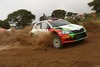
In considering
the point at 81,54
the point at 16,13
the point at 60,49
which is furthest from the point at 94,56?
the point at 16,13

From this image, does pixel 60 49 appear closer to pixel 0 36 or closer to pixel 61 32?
pixel 61 32

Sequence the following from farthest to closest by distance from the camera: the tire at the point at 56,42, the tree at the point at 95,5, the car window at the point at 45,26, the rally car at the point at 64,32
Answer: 1. the tree at the point at 95,5
2. the car window at the point at 45,26
3. the tire at the point at 56,42
4. the rally car at the point at 64,32

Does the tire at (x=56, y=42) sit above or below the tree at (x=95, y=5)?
below

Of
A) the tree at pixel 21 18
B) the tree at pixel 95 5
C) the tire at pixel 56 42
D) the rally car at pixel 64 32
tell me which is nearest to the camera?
the rally car at pixel 64 32

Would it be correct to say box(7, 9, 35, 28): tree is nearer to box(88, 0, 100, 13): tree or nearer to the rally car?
box(88, 0, 100, 13): tree

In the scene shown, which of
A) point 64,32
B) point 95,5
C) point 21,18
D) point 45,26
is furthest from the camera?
point 95,5

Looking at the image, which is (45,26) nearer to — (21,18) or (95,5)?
(21,18)

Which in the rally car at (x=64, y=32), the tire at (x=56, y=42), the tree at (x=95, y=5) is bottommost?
the tire at (x=56, y=42)

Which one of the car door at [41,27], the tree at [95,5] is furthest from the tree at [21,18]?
the car door at [41,27]

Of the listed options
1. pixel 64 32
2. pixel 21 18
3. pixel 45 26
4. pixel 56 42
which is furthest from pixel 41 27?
pixel 21 18

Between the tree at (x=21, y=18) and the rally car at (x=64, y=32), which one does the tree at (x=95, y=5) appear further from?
the rally car at (x=64, y=32)

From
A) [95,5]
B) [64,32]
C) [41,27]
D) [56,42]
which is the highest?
[95,5]

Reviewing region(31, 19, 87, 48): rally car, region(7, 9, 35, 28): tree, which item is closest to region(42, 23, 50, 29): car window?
region(31, 19, 87, 48): rally car

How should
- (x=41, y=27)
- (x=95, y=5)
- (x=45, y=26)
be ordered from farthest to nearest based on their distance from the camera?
→ (x=95, y=5), (x=41, y=27), (x=45, y=26)
